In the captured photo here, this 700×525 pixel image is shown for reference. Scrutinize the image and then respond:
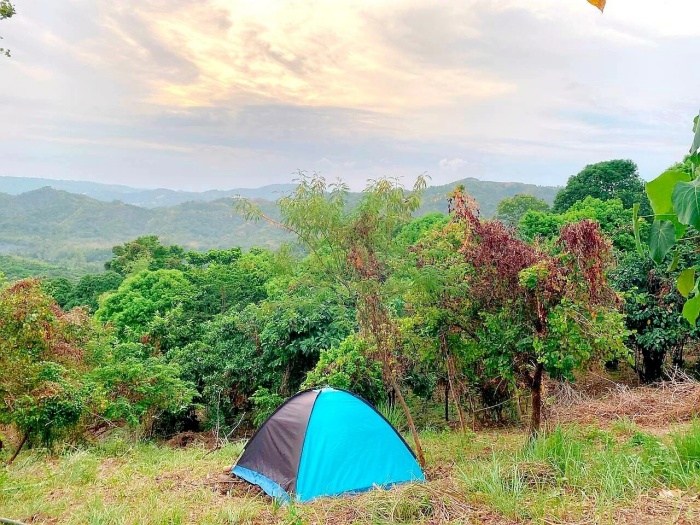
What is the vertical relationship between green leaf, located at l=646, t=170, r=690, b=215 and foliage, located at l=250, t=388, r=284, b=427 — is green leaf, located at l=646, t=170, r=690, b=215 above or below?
above

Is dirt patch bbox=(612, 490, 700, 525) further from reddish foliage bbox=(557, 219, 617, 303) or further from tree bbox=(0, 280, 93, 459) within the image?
tree bbox=(0, 280, 93, 459)

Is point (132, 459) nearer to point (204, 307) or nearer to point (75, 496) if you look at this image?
point (75, 496)

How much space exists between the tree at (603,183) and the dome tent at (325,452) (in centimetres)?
2404

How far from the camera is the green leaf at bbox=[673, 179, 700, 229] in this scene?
844 millimetres

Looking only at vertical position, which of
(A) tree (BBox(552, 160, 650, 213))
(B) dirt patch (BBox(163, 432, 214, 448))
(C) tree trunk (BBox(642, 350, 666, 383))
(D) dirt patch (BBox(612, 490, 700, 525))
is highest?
(A) tree (BBox(552, 160, 650, 213))

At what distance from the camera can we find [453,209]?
5988mm

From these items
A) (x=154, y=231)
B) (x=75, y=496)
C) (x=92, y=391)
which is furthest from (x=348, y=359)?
(x=154, y=231)

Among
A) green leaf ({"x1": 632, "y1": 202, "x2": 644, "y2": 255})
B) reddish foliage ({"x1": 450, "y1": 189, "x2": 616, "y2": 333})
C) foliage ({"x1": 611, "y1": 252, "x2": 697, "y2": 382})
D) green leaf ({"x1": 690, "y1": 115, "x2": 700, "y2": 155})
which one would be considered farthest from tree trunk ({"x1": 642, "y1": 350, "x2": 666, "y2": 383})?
green leaf ({"x1": 690, "y1": 115, "x2": 700, "y2": 155})

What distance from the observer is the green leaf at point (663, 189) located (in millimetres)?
937

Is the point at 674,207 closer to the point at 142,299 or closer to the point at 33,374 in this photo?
the point at 33,374

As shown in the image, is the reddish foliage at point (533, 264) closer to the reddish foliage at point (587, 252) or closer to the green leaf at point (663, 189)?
the reddish foliage at point (587, 252)

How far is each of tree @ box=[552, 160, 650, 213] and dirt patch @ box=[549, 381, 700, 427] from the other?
19.6 m

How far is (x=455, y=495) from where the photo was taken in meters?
3.86

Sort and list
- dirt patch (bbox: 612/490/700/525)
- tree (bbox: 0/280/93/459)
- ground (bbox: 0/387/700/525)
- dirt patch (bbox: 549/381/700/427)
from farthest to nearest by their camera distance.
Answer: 1. tree (bbox: 0/280/93/459)
2. dirt patch (bbox: 549/381/700/427)
3. ground (bbox: 0/387/700/525)
4. dirt patch (bbox: 612/490/700/525)
